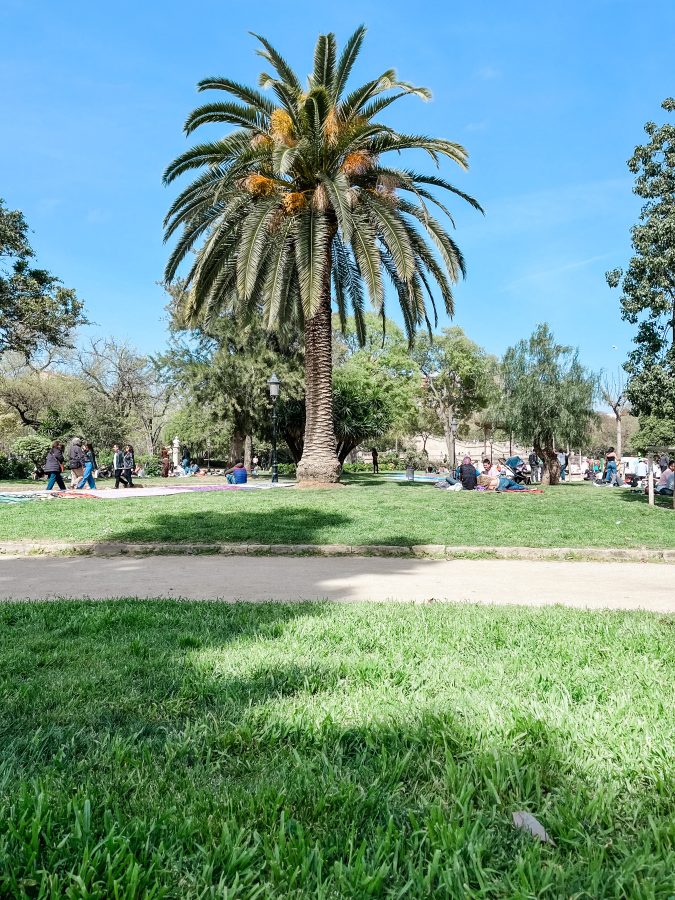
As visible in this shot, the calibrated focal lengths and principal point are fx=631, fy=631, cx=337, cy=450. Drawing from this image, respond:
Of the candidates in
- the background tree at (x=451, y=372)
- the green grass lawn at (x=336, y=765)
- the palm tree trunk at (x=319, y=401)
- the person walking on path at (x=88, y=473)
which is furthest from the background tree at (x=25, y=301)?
the background tree at (x=451, y=372)

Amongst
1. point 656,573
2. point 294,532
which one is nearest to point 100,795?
point 656,573

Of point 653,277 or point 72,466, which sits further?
point 72,466

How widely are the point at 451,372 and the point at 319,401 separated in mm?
45150

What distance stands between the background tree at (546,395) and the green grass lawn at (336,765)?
2519 cm

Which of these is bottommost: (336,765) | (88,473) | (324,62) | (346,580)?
(346,580)

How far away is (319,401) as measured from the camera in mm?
17609

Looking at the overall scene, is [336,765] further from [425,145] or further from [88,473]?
[88,473]

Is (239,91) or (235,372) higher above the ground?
(239,91)

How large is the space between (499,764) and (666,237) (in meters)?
16.0

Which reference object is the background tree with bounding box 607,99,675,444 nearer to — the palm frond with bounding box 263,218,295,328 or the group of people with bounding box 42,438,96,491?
the palm frond with bounding box 263,218,295,328

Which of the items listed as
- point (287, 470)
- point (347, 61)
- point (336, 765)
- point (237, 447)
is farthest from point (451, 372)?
point (336, 765)

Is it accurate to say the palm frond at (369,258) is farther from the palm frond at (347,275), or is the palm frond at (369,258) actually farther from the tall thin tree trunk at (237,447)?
the tall thin tree trunk at (237,447)

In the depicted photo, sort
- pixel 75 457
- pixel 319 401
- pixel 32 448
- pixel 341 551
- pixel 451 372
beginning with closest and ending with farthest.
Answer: pixel 341 551 → pixel 319 401 → pixel 75 457 → pixel 32 448 → pixel 451 372

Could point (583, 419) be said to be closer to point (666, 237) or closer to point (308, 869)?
point (666, 237)
